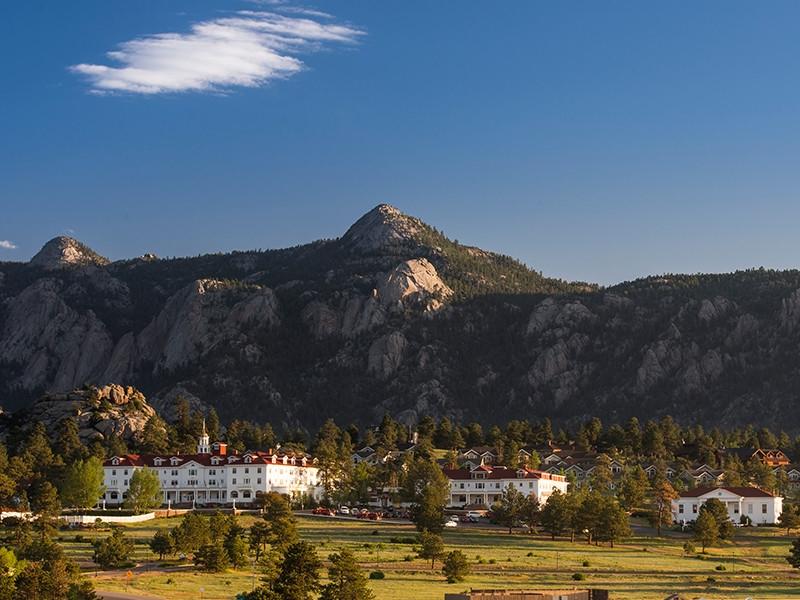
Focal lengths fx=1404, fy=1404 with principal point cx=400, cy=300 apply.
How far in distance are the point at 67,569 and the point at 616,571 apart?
54612mm

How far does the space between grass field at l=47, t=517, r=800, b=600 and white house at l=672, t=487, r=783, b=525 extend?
11.3 metres

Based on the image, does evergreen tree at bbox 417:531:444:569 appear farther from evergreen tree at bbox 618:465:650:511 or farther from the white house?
the white house

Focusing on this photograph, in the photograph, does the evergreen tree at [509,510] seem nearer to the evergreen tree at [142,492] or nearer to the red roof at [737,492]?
the red roof at [737,492]

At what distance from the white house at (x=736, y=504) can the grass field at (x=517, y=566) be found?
37.2ft

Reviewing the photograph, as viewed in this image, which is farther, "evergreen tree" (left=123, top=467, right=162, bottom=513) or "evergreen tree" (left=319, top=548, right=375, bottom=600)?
"evergreen tree" (left=123, top=467, right=162, bottom=513)

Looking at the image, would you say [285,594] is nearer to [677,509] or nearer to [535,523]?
[535,523]

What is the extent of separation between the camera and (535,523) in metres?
179

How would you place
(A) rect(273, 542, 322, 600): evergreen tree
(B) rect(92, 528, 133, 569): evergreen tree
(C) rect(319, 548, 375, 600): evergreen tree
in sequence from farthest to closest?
(B) rect(92, 528, 133, 569): evergreen tree → (C) rect(319, 548, 375, 600): evergreen tree → (A) rect(273, 542, 322, 600): evergreen tree

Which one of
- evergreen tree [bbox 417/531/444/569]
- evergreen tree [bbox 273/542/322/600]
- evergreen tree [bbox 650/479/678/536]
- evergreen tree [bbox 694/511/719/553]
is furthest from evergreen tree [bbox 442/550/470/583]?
evergreen tree [bbox 650/479/678/536]

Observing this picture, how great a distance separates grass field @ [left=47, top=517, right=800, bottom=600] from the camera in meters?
119

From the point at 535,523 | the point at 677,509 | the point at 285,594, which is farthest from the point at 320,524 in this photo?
the point at 285,594

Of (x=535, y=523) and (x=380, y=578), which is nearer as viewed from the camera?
(x=380, y=578)

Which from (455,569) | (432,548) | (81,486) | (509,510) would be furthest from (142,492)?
(455,569)

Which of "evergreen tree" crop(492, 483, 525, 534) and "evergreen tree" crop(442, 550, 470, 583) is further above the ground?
"evergreen tree" crop(492, 483, 525, 534)
